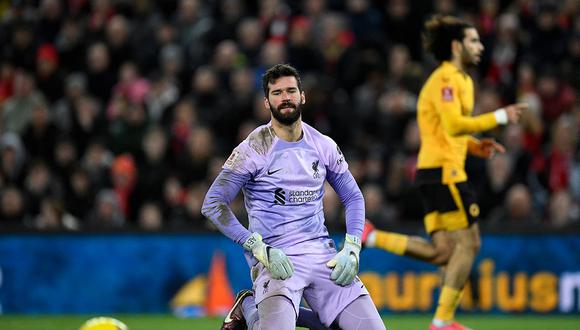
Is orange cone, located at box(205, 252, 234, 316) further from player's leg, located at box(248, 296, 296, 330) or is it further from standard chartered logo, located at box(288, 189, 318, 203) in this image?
player's leg, located at box(248, 296, 296, 330)

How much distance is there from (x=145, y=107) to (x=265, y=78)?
8139 millimetres

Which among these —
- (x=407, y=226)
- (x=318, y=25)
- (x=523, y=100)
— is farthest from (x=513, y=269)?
(x=318, y=25)

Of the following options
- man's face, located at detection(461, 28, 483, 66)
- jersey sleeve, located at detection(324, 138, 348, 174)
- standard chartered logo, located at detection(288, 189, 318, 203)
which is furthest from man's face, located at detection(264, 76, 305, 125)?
man's face, located at detection(461, 28, 483, 66)

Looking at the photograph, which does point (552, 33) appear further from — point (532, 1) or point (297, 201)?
point (297, 201)

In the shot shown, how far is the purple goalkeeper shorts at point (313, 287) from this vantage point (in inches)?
266

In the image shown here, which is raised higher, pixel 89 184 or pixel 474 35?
pixel 474 35

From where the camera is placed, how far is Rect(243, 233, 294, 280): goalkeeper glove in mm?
6652

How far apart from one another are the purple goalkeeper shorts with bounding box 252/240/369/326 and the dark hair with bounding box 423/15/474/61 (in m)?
2.99

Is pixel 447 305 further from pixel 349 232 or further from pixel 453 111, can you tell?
pixel 349 232

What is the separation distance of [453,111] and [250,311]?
269 cm

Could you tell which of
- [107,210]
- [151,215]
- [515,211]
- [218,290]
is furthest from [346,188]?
[107,210]

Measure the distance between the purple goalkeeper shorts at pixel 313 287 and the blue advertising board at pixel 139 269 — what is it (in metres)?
5.49

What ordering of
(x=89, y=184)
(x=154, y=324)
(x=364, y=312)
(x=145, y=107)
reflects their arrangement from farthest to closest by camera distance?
(x=145, y=107)
(x=89, y=184)
(x=154, y=324)
(x=364, y=312)

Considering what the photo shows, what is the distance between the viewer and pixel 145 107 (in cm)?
1485
